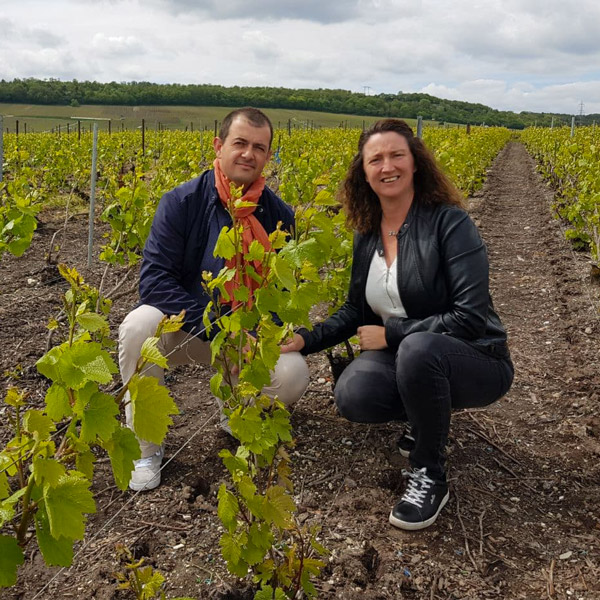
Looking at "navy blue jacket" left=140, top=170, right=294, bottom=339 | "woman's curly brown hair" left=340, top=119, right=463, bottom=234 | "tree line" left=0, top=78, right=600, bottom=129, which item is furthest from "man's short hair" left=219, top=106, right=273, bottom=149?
"tree line" left=0, top=78, right=600, bottom=129

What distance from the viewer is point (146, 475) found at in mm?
2545

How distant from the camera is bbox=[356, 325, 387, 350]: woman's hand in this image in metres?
2.57

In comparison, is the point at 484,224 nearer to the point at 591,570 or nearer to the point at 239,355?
the point at 591,570

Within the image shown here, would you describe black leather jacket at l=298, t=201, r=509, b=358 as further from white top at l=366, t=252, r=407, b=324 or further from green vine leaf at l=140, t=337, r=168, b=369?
green vine leaf at l=140, t=337, r=168, b=369

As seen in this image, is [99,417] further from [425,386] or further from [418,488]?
[418,488]

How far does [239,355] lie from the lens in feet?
5.68

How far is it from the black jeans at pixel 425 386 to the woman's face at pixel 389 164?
60 cm

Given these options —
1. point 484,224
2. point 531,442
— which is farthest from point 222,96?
point 531,442

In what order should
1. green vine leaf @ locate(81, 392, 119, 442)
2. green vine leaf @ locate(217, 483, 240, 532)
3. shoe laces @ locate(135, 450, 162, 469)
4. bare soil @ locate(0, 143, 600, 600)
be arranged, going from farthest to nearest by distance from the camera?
shoe laces @ locate(135, 450, 162, 469) < bare soil @ locate(0, 143, 600, 600) < green vine leaf @ locate(217, 483, 240, 532) < green vine leaf @ locate(81, 392, 119, 442)

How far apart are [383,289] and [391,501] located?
83cm

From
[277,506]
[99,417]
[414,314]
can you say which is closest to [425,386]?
[414,314]

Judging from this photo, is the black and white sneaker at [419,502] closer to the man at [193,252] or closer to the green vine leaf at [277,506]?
the man at [193,252]

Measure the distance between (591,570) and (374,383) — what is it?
3.19 feet

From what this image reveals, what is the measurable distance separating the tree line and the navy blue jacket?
47.9 m
